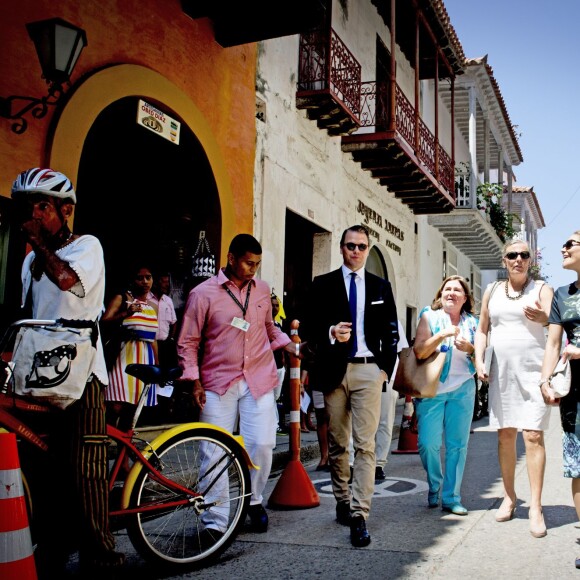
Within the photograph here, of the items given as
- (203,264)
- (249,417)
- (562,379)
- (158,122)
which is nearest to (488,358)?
(562,379)

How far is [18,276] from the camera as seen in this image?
227 inches

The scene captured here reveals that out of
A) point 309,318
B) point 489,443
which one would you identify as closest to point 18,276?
point 309,318

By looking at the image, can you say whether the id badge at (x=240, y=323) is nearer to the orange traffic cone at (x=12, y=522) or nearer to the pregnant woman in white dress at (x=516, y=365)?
the pregnant woman in white dress at (x=516, y=365)

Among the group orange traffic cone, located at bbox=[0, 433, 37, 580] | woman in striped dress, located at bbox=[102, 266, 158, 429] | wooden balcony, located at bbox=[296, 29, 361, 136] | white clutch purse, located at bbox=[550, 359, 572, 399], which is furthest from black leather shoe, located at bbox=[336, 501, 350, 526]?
wooden balcony, located at bbox=[296, 29, 361, 136]

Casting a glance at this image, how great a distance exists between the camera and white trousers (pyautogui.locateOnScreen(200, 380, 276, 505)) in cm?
459

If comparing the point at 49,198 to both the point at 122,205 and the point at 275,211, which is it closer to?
the point at 122,205

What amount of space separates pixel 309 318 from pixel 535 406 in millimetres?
1591

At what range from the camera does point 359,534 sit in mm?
4230

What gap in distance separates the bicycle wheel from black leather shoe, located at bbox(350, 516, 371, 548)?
64 centimetres

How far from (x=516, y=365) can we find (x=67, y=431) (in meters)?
3.00

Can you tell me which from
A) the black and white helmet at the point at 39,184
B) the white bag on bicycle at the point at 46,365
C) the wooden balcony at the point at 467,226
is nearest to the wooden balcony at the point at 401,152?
the wooden balcony at the point at 467,226

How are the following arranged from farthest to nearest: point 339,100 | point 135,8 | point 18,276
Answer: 1. point 339,100
2. point 135,8
3. point 18,276

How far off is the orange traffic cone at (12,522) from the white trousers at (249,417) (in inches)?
73.5

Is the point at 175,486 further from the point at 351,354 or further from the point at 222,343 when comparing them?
the point at 351,354
